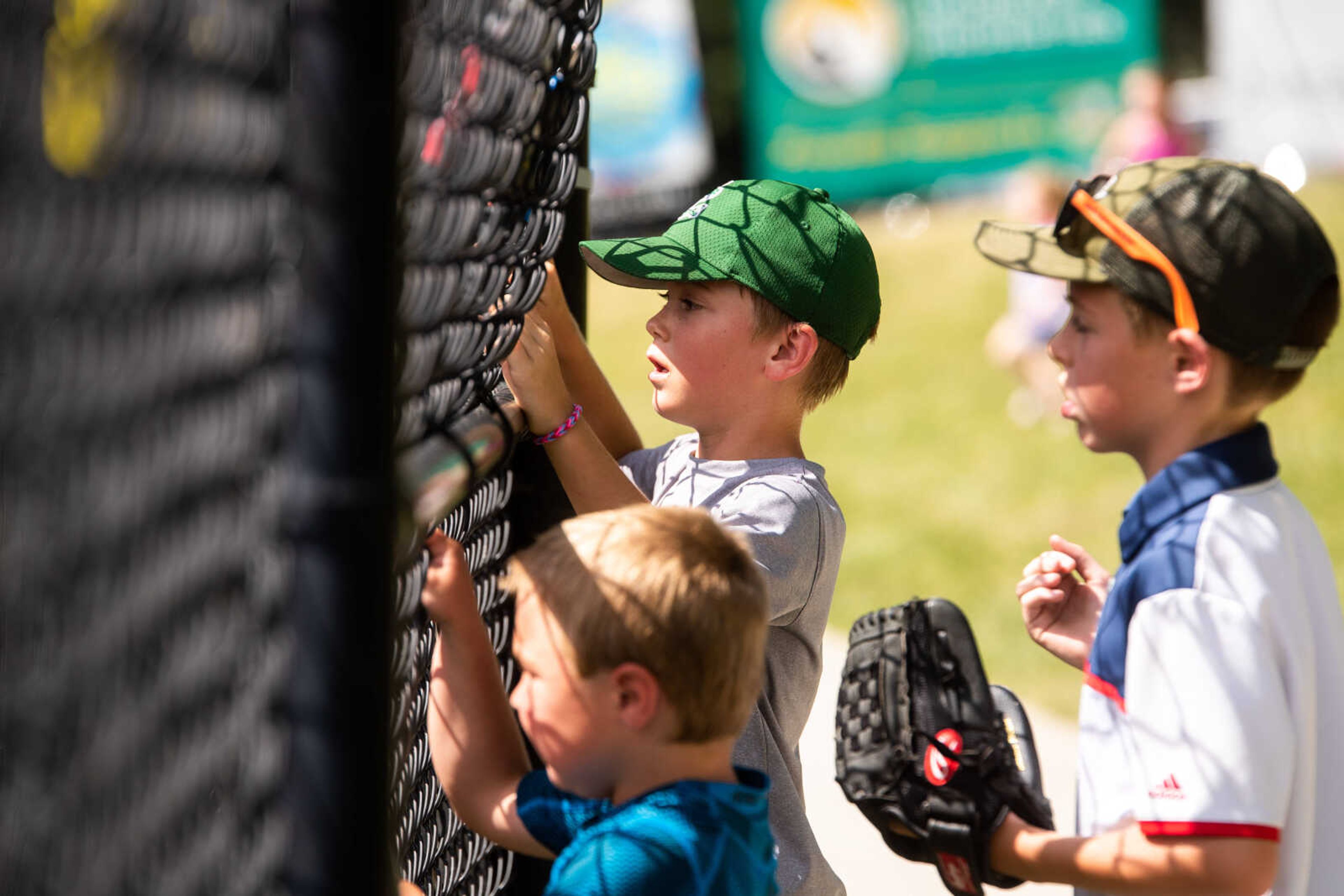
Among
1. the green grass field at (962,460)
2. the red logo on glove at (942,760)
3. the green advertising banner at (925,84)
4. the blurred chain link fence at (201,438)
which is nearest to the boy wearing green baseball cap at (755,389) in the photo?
the red logo on glove at (942,760)

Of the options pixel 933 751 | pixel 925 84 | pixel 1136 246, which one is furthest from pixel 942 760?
pixel 925 84

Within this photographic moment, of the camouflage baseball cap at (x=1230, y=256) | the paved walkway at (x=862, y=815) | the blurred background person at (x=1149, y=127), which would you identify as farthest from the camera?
the blurred background person at (x=1149, y=127)

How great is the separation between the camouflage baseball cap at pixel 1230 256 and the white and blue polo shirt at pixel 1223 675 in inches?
5.3

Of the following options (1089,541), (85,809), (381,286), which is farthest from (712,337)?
(1089,541)

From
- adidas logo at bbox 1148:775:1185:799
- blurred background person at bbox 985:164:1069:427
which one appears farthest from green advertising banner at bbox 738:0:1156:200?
adidas logo at bbox 1148:775:1185:799

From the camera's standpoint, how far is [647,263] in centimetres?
212

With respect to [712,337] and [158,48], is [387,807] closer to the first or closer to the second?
[158,48]

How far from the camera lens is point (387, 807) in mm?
953

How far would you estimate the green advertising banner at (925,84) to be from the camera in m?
14.3

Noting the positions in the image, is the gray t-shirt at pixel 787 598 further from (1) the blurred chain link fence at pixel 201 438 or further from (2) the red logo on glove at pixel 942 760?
(1) the blurred chain link fence at pixel 201 438

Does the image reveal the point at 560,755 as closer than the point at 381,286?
No

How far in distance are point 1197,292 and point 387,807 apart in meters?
1.17

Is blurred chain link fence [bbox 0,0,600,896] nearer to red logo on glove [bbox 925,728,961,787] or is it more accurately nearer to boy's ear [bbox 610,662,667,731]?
boy's ear [bbox 610,662,667,731]

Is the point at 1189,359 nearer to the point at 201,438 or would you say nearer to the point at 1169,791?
the point at 1169,791
